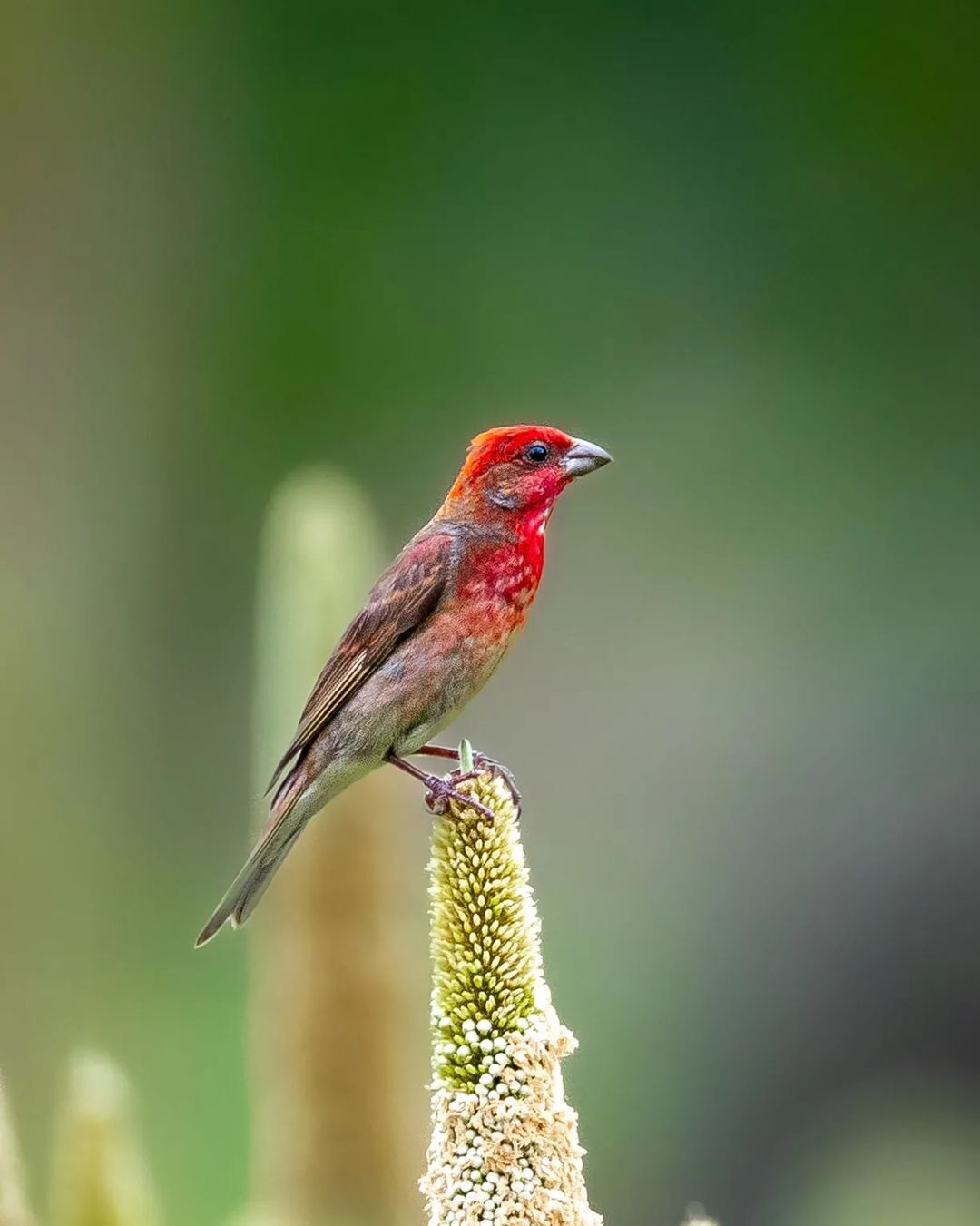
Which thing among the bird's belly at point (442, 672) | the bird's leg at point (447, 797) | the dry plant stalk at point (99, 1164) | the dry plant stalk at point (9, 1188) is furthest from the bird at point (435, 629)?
the dry plant stalk at point (9, 1188)

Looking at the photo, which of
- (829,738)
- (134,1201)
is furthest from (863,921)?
(134,1201)

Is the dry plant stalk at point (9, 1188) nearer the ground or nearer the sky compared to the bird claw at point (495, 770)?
nearer the ground

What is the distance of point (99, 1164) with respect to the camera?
169 centimetres

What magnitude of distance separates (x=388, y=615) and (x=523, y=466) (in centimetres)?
44

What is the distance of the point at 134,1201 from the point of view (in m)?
1.67

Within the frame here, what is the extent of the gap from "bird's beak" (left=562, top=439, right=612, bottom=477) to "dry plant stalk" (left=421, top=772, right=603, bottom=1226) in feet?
5.53

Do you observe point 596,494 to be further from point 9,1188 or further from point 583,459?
point 9,1188

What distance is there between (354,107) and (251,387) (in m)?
2.40

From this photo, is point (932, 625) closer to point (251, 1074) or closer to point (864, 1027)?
point (864, 1027)

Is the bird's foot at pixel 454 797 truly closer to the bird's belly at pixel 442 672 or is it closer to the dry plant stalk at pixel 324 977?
the dry plant stalk at pixel 324 977

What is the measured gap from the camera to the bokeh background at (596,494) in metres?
8.61

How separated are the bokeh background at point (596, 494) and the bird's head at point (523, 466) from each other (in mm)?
3101

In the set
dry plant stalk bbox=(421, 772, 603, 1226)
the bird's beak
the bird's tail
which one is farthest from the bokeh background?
dry plant stalk bbox=(421, 772, 603, 1226)

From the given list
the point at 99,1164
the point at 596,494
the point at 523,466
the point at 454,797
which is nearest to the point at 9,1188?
the point at 99,1164
